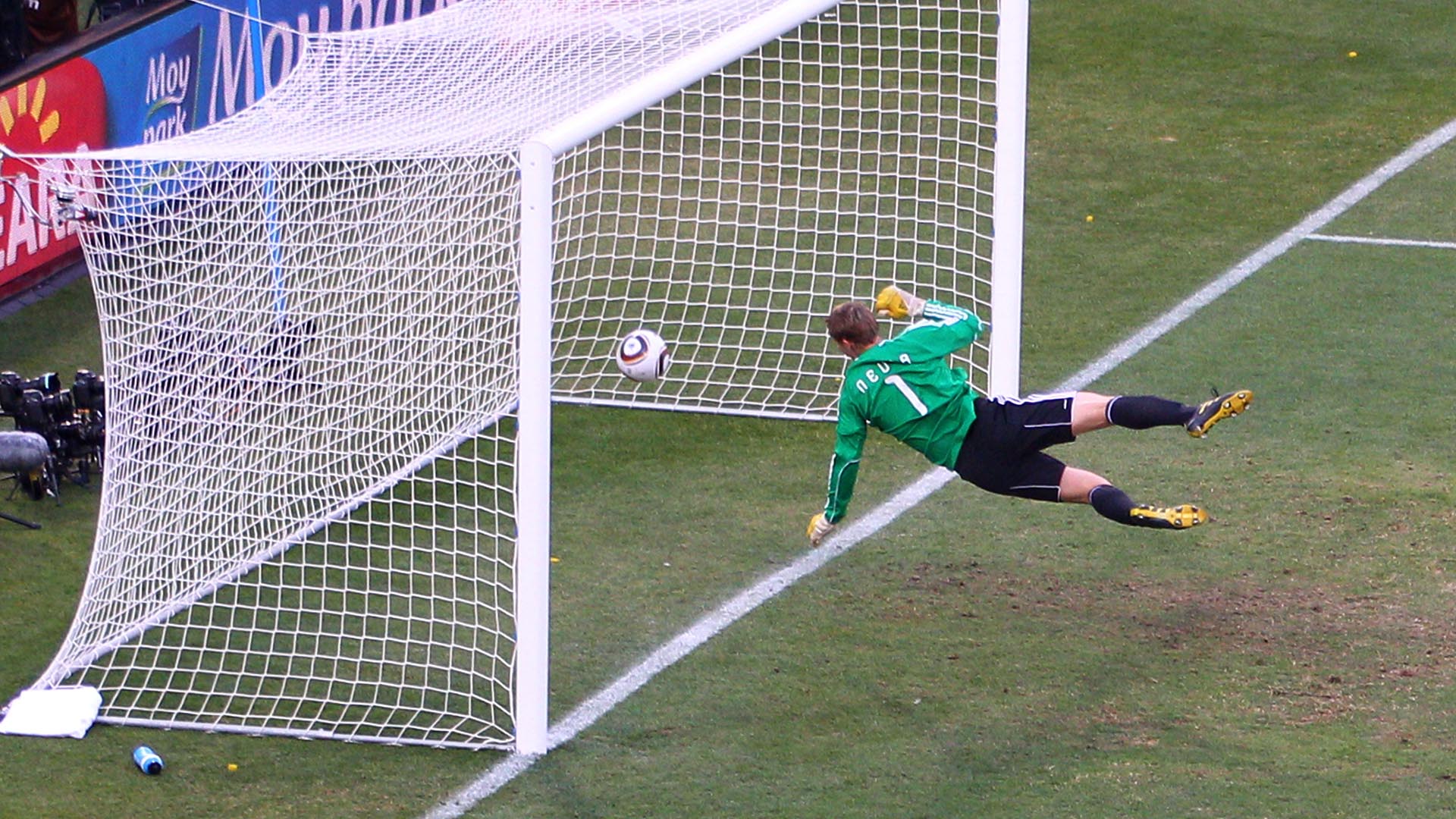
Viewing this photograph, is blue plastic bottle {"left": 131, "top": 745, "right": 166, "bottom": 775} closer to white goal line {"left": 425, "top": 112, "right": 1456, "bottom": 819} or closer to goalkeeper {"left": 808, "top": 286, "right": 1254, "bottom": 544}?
white goal line {"left": 425, "top": 112, "right": 1456, "bottom": 819}

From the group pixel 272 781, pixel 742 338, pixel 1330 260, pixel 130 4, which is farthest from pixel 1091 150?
pixel 272 781

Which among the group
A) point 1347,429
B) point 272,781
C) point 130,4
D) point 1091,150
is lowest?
point 272,781

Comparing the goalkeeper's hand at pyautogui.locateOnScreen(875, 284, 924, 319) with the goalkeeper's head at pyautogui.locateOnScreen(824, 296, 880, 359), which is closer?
the goalkeeper's head at pyautogui.locateOnScreen(824, 296, 880, 359)

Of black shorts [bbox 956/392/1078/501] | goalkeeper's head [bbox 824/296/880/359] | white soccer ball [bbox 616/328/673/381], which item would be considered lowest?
black shorts [bbox 956/392/1078/501]

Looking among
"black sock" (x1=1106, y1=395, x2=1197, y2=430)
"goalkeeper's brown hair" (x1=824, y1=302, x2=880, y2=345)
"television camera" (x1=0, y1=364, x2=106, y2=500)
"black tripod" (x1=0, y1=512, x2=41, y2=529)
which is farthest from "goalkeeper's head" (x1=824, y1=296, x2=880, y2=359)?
"black tripod" (x1=0, y1=512, x2=41, y2=529)

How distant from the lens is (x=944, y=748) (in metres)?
6.96

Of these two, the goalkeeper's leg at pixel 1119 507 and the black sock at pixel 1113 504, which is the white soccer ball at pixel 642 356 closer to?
the goalkeeper's leg at pixel 1119 507

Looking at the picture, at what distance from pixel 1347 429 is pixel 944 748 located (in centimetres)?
349

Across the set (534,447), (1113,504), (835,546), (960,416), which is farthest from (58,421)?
(1113,504)

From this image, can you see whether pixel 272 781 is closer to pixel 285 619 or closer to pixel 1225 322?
pixel 285 619

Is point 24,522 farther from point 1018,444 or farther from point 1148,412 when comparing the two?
point 1148,412

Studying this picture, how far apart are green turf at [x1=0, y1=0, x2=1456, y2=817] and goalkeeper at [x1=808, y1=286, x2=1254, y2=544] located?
622mm

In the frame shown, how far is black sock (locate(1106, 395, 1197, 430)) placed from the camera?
743 cm

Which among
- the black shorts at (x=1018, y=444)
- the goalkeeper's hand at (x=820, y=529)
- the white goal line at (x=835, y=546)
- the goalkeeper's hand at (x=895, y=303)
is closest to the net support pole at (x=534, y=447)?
Result: the white goal line at (x=835, y=546)
